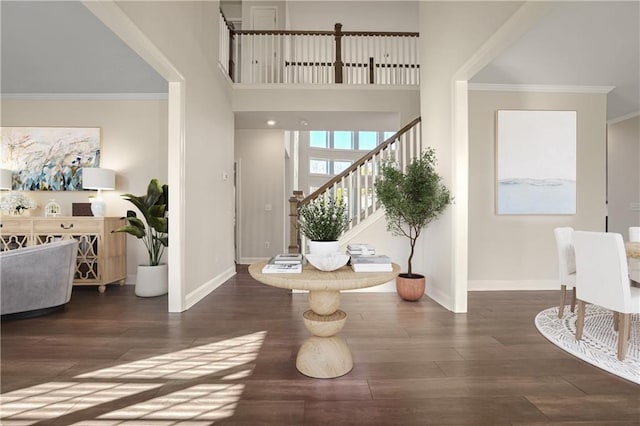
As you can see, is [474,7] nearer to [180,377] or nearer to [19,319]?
[180,377]

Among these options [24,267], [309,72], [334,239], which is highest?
[309,72]

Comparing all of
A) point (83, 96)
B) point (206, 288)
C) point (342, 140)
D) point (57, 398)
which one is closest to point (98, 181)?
point (83, 96)

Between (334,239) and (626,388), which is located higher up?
(334,239)

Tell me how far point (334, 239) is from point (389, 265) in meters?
0.37

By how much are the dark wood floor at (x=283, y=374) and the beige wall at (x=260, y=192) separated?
3.42 meters

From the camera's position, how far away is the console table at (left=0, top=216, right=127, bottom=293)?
3998 millimetres

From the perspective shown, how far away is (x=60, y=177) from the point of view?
461 centimetres

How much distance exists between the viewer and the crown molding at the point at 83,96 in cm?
457

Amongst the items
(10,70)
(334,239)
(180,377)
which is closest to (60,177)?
(10,70)

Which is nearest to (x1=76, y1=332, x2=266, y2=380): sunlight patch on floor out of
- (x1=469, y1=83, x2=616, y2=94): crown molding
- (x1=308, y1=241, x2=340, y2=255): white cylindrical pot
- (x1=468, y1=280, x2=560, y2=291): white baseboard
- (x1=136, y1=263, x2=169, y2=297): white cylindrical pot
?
A: (x1=308, y1=241, x2=340, y2=255): white cylindrical pot

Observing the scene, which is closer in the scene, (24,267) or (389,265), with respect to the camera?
(389,265)

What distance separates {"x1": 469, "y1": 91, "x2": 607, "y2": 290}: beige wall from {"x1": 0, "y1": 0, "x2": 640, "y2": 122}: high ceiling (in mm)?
273

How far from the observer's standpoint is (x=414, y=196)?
362 cm

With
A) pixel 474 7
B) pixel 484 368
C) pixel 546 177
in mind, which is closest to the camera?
pixel 484 368
